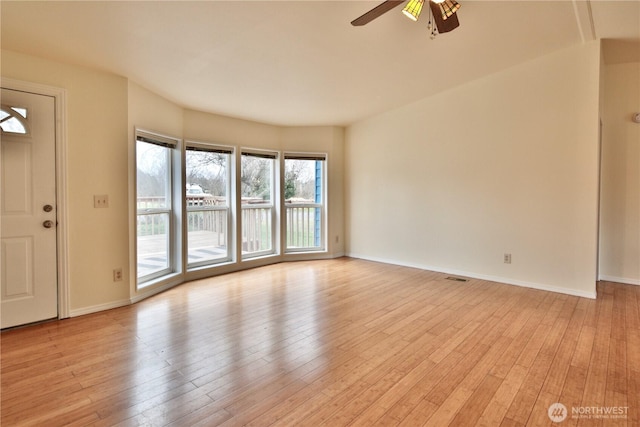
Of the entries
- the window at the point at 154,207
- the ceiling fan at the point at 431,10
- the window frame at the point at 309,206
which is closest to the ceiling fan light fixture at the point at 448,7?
the ceiling fan at the point at 431,10

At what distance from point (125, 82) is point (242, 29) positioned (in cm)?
154

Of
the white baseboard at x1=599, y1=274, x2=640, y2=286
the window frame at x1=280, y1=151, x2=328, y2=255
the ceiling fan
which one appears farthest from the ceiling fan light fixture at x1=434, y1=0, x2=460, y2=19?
the white baseboard at x1=599, y1=274, x2=640, y2=286

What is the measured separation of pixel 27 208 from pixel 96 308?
1.11m

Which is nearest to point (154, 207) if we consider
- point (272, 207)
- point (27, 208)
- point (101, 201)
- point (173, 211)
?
point (173, 211)

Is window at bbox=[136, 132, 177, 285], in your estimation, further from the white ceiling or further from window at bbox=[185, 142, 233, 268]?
the white ceiling

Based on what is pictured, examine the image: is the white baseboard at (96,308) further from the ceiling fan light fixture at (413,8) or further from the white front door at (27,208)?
the ceiling fan light fixture at (413,8)

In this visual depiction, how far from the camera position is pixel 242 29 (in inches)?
102

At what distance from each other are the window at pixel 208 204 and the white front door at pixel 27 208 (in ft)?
5.24

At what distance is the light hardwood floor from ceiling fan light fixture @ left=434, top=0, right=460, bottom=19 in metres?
2.49

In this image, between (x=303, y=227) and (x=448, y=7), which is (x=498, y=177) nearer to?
(x=448, y=7)

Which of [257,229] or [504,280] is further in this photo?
[257,229]

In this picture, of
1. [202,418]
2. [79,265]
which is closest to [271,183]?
[79,265]

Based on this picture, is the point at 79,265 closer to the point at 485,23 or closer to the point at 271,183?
the point at 271,183

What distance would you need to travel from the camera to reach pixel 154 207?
3.92 m
